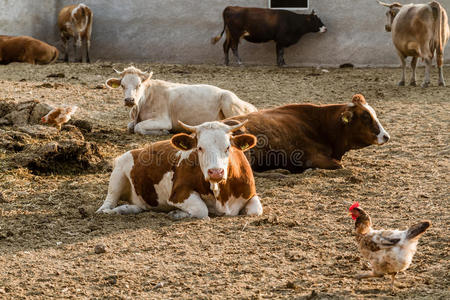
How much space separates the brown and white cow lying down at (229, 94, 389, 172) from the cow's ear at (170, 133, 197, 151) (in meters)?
1.85

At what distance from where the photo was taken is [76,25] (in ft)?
57.6

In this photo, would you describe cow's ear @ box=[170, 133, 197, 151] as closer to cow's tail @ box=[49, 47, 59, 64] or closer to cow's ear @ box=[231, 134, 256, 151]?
cow's ear @ box=[231, 134, 256, 151]

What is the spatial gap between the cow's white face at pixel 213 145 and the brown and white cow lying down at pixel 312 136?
70.8 inches

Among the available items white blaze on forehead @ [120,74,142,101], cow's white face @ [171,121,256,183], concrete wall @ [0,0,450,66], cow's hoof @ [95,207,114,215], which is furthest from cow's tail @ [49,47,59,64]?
cow's white face @ [171,121,256,183]

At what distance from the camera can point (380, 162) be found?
8.51 meters

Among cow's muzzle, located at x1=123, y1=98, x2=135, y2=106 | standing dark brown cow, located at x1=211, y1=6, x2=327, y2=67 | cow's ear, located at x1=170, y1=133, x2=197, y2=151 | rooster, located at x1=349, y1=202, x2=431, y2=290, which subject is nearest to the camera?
rooster, located at x1=349, y1=202, x2=431, y2=290

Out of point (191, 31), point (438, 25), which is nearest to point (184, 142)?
point (438, 25)

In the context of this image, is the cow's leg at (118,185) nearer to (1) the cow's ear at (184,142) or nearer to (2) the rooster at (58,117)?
(1) the cow's ear at (184,142)

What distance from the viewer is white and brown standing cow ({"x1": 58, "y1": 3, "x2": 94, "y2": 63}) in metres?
17.6

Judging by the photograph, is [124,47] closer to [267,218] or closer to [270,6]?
[270,6]

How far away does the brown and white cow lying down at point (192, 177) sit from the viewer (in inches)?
239

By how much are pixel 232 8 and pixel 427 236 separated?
12.4 m

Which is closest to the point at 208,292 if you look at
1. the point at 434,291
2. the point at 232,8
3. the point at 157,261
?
the point at 157,261

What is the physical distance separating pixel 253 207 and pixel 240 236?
0.65m
